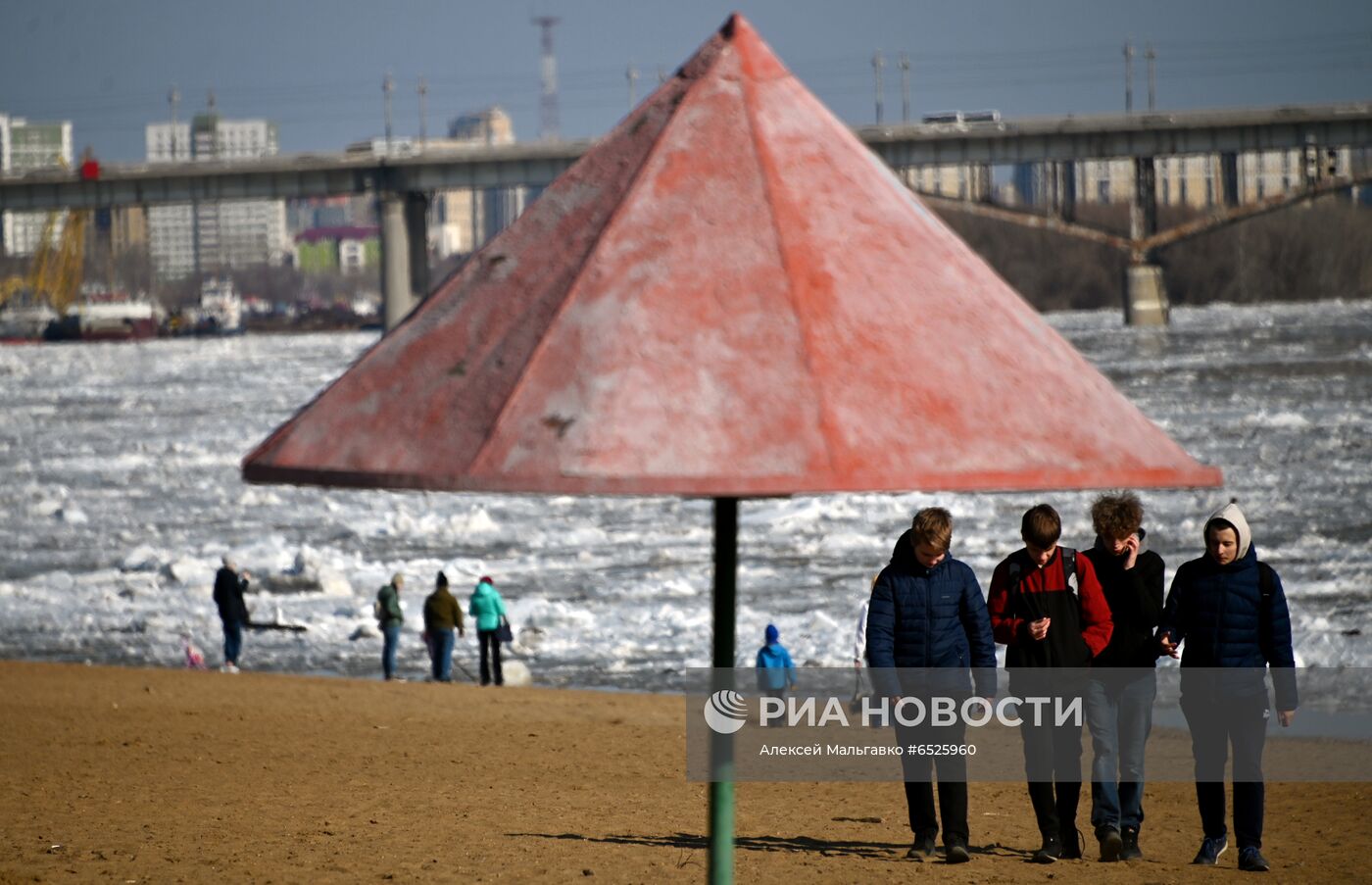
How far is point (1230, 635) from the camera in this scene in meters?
7.18

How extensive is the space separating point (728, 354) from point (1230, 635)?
4.55 meters

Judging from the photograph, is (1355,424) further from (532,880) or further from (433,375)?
(433,375)

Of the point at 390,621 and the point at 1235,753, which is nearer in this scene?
the point at 1235,753

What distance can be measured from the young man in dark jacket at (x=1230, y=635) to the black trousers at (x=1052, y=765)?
0.51 m

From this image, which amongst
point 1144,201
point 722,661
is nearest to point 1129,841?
point 722,661

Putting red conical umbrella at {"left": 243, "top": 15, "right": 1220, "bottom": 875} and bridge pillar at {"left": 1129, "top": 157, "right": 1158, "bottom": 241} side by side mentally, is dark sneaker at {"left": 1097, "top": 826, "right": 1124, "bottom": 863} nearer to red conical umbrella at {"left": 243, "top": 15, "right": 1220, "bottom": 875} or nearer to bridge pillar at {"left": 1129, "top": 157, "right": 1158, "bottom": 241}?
red conical umbrella at {"left": 243, "top": 15, "right": 1220, "bottom": 875}

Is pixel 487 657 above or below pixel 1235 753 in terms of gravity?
below

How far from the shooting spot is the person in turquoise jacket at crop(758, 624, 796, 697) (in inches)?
582

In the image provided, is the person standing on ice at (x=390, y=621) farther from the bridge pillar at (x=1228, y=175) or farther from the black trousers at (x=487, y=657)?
the bridge pillar at (x=1228, y=175)

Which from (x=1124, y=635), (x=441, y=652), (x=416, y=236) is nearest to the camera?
(x=1124, y=635)

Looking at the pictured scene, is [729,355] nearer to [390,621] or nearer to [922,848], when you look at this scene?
[922,848]

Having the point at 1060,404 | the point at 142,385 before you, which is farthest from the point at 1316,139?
the point at 1060,404

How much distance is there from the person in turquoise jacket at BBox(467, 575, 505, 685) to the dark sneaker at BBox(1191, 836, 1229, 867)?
10954 millimetres

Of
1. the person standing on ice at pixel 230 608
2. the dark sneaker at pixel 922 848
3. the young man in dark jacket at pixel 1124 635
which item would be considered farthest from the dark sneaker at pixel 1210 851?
the person standing on ice at pixel 230 608
